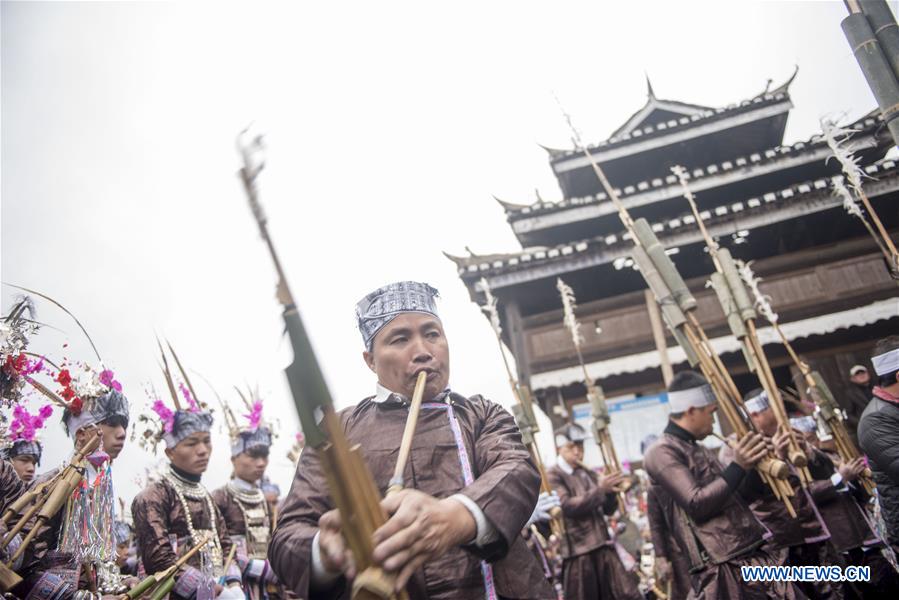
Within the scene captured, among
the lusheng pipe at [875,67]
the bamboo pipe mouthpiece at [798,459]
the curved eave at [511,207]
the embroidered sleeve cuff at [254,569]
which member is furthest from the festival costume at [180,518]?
the curved eave at [511,207]

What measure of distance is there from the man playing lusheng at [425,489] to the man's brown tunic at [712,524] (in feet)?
7.80

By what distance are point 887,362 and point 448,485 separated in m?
4.12

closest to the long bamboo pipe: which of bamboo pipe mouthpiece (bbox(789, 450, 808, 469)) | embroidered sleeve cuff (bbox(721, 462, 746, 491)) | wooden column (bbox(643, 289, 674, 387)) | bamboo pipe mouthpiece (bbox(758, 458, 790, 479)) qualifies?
embroidered sleeve cuff (bbox(721, 462, 746, 491))

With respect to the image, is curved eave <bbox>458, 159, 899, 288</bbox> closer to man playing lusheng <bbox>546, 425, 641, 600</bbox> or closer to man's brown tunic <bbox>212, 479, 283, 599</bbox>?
man playing lusheng <bbox>546, 425, 641, 600</bbox>

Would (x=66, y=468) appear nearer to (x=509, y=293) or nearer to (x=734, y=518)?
(x=734, y=518)

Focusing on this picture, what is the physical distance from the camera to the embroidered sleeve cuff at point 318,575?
4.86ft

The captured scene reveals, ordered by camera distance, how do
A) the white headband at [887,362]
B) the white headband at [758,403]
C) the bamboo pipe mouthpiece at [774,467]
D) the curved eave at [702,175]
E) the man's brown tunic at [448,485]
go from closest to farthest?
the man's brown tunic at [448,485] < the bamboo pipe mouthpiece at [774,467] < the white headband at [887,362] < the white headband at [758,403] < the curved eave at [702,175]

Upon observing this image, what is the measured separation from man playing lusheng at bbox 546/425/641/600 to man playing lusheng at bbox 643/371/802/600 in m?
1.99

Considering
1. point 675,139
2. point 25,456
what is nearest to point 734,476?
point 25,456

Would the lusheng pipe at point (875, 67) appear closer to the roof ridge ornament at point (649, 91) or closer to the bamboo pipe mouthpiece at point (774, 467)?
the bamboo pipe mouthpiece at point (774, 467)

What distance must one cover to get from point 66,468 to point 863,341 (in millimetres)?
14928

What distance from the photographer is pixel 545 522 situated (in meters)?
5.02

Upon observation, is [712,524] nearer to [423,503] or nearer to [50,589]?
[423,503]

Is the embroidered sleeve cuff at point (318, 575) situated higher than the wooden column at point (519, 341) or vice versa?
the wooden column at point (519, 341)
